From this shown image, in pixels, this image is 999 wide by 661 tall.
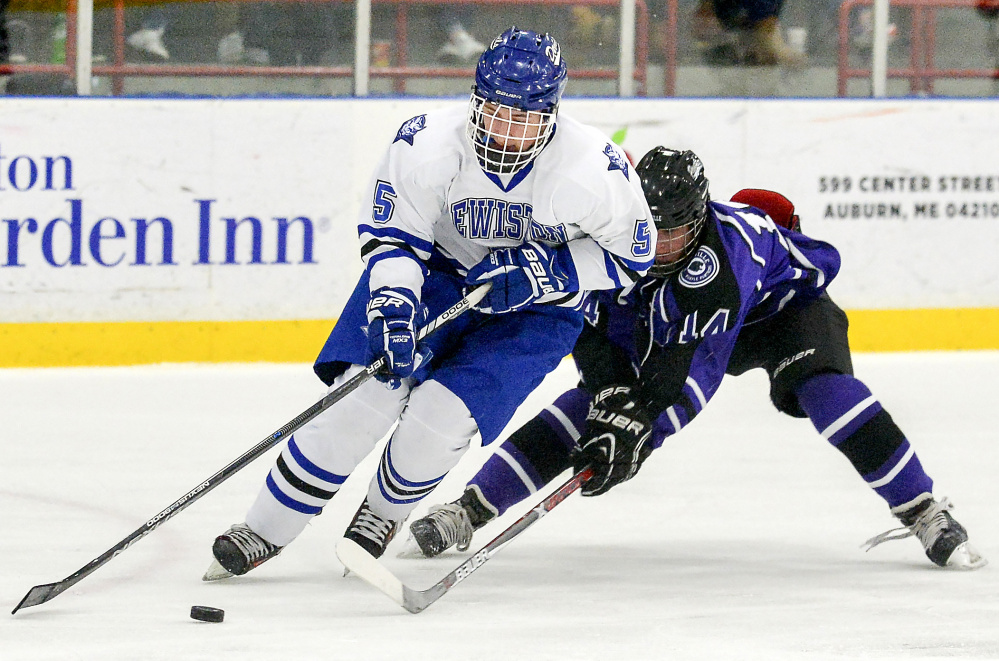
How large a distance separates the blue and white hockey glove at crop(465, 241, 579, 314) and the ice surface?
0.51 metres

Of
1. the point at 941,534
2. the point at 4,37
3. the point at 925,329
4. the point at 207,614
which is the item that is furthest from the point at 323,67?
the point at 207,614

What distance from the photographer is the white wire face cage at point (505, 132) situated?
2498 mm

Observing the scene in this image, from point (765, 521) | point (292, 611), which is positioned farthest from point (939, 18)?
point (292, 611)

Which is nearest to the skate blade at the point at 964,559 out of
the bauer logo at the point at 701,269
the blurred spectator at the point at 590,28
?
the bauer logo at the point at 701,269

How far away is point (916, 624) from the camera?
2.44 m

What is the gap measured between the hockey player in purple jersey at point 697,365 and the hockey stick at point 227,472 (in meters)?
0.34

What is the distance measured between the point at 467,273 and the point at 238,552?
24.9 inches

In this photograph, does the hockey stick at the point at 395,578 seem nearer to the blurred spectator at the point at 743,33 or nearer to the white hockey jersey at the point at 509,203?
the white hockey jersey at the point at 509,203

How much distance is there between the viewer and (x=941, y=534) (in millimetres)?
2836

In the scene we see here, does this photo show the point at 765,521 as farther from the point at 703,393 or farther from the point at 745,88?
the point at 745,88

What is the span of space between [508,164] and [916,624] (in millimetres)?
1007

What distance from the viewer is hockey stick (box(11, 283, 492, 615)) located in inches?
94.9

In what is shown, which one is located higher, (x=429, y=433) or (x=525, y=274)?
(x=525, y=274)

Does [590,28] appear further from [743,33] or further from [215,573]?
[215,573]
